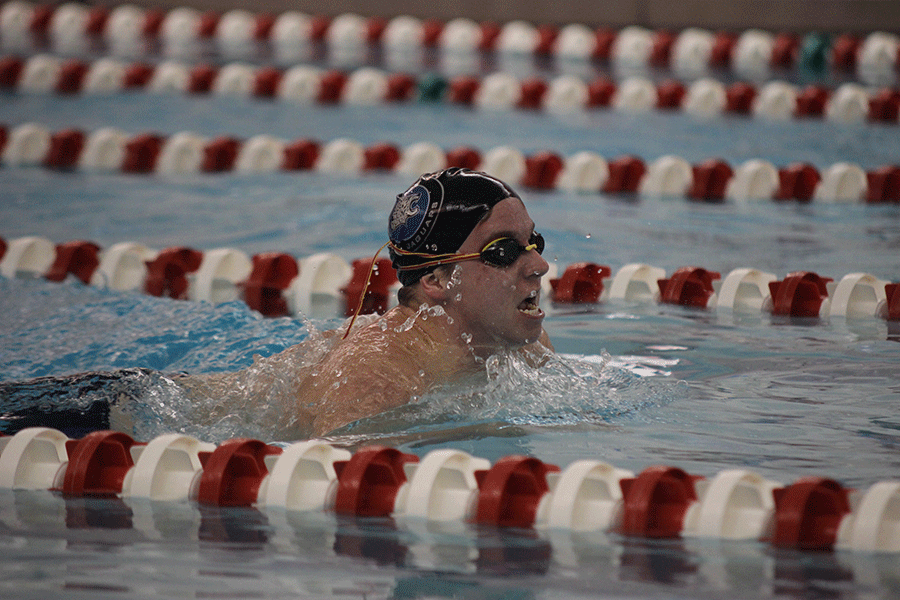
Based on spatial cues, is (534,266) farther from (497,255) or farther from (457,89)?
(457,89)

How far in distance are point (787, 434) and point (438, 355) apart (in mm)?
931

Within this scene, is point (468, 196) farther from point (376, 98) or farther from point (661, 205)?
point (376, 98)

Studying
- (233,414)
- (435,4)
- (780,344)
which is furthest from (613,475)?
(435,4)

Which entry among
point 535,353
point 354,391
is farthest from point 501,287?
point 354,391

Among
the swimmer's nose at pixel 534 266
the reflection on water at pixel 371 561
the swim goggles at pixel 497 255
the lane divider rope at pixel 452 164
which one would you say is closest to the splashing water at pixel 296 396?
the swim goggles at pixel 497 255

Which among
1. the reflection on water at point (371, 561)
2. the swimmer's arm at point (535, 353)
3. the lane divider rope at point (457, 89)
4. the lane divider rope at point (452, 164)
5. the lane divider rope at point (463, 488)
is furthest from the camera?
the lane divider rope at point (457, 89)

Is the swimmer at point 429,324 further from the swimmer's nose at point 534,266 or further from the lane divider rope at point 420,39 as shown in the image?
the lane divider rope at point 420,39

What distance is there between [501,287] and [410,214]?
0.32 metres

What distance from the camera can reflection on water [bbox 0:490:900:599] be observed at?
1.93m

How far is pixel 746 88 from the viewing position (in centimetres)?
799

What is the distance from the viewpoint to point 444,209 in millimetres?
2951

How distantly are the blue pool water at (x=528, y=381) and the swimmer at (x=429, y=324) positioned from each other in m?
0.08

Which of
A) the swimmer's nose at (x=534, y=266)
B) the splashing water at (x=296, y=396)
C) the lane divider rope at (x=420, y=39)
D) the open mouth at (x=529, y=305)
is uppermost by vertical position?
the lane divider rope at (x=420, y=39)

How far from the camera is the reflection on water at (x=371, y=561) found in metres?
1.93
